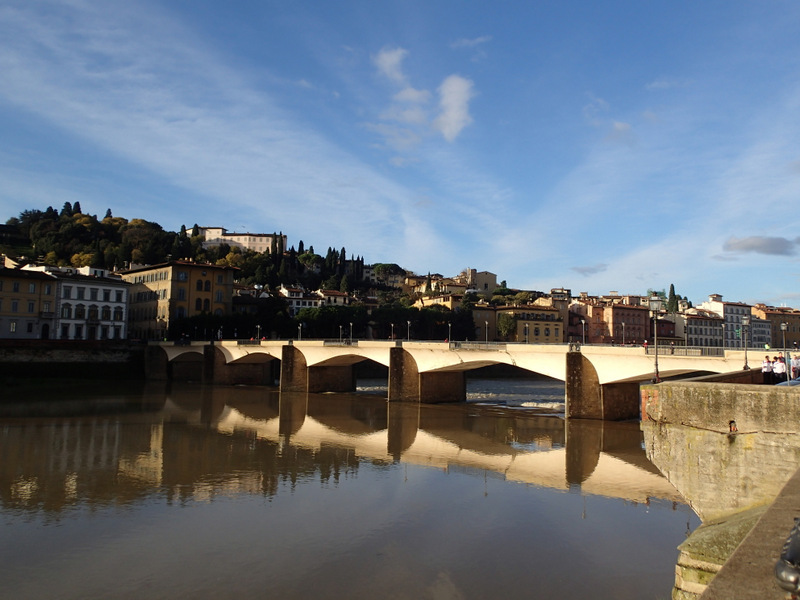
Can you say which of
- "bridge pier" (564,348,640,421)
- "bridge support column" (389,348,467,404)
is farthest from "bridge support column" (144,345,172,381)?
"bridge pier" (564,348,640,421)

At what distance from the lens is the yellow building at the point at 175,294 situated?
74625 mm

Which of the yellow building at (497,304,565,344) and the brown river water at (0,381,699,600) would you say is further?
the yellow building at (497,304,565,344)

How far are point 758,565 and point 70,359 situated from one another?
66402 mm

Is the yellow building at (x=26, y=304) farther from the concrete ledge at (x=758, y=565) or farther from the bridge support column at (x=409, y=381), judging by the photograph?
the concrete ledge at (x=758, y=565)

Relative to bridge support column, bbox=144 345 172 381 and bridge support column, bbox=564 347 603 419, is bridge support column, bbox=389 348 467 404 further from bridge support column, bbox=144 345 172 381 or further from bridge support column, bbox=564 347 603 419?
bridge support column, bbox=144 345 172 381

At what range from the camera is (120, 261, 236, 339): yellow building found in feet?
245

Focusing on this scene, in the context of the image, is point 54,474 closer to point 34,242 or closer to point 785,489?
point 785,489

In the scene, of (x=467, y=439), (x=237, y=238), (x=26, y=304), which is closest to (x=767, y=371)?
(x=467, y=439)

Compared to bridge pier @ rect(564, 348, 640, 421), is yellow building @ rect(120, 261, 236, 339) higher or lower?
higher

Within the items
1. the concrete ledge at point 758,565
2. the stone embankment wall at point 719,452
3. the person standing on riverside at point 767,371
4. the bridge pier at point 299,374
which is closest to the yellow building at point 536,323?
the bridge pier at point 299,374

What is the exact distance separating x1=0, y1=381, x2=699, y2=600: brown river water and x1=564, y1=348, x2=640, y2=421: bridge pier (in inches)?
62.1

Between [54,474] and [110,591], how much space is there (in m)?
11.2

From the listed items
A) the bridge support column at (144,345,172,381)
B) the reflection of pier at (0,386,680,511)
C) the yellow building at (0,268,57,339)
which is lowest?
the reflection of pier at (0,386,680,511)

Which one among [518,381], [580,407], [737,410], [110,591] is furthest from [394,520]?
[518,381]
